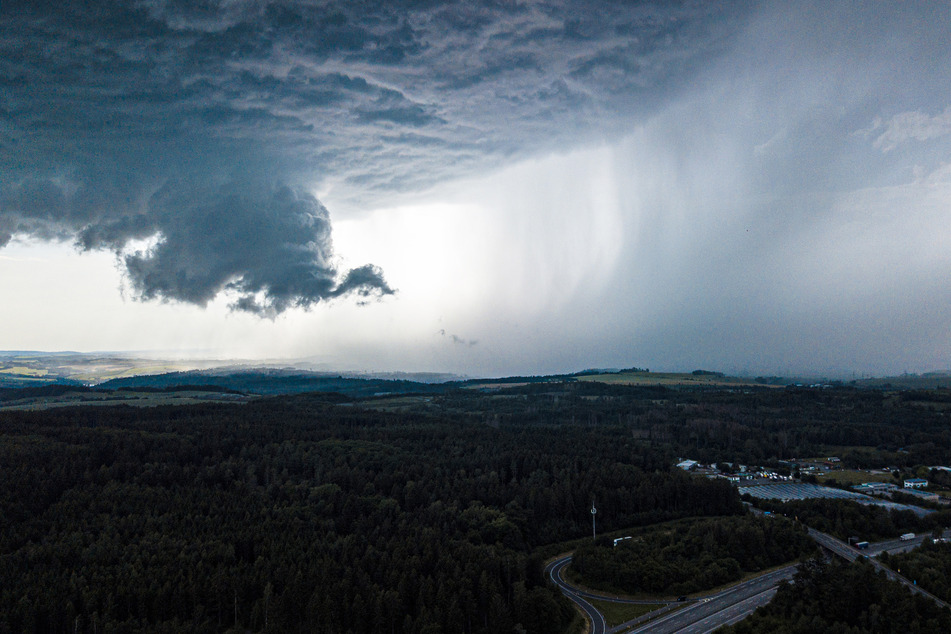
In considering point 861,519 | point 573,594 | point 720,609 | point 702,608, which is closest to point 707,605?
point 702,608

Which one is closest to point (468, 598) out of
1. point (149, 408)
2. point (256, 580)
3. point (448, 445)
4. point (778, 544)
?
point (256, 580)

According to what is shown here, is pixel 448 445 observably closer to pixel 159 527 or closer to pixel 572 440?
pixel 572 440

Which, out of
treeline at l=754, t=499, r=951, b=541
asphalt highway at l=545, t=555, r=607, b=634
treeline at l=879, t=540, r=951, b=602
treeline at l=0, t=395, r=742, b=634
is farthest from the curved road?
treeline at l=754, t=499, r=951, b=541

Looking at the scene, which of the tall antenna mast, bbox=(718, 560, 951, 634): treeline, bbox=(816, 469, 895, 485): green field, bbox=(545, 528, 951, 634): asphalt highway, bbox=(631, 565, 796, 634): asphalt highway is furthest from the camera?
bbox=(816, 469, 895, 485): green field

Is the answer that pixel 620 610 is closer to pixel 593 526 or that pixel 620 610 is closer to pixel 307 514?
pixel 593 526

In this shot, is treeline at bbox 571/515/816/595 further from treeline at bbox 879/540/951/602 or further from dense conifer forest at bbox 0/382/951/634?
treeline at bbox 879/540/951/602

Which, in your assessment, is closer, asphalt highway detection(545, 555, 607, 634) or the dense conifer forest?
the dense conifer forest

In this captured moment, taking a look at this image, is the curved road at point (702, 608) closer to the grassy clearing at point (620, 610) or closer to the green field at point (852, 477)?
the grassy clearing at point (620, 610)
